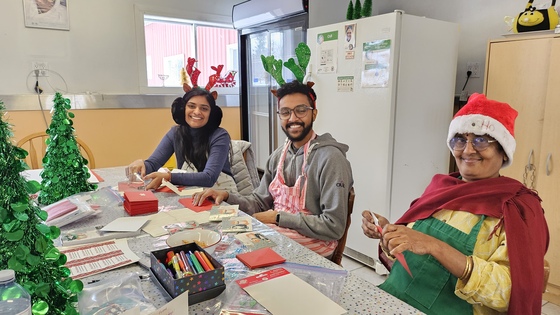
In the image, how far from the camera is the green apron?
103 cm

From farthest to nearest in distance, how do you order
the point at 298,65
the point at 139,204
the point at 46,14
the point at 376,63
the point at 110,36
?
the point at 110,36 < the point at 46,14 < the point at 376,63 < the point at 298,65 < the point at 139,204

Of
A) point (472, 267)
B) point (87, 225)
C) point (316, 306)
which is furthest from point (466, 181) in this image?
point (87, 225)

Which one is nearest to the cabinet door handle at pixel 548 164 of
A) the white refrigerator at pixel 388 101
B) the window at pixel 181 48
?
the white refrigerator at pixel 388 101

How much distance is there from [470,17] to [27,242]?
9.66 ft

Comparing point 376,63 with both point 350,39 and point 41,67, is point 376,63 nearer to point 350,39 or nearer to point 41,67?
point 350,39

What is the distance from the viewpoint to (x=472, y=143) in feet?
3.57

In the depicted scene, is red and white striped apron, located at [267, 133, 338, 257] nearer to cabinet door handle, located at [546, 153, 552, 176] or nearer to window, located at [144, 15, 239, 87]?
cabinet door handle, located at [546, 153, 552, 176]

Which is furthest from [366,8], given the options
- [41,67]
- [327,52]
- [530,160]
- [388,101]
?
[41,67]

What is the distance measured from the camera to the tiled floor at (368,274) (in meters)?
2.07

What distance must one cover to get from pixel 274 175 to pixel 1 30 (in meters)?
2.54

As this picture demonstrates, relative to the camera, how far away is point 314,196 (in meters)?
1.52

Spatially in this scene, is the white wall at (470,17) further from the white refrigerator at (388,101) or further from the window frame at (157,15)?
the window frame at (157,15)

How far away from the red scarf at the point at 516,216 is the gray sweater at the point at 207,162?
3.64 feet

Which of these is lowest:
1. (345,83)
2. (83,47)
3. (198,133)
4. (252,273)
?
(252,273)
